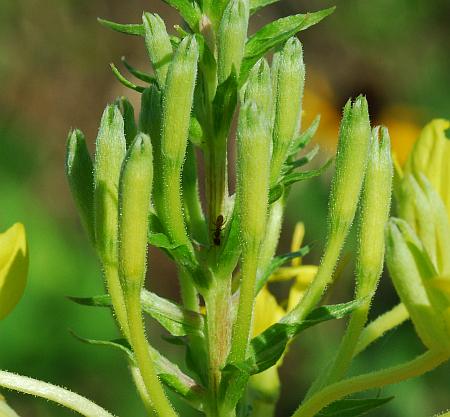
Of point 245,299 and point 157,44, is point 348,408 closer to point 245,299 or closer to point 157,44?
point 245,299

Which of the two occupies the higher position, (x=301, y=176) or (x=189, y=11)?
(x=189, y=11)

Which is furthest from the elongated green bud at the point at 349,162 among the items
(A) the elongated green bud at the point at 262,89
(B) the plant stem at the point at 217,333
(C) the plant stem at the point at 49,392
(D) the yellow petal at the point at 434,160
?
(C) the plant stem at the point at 49,392

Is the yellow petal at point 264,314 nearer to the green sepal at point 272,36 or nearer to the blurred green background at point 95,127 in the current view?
the green sepal at point 272,36

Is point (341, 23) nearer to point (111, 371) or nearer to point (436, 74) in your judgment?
point (436, 74)

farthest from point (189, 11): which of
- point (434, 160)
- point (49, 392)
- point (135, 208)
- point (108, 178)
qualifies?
point (49, 392)

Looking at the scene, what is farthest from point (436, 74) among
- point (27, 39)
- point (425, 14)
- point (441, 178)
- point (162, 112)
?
point (162, 112)

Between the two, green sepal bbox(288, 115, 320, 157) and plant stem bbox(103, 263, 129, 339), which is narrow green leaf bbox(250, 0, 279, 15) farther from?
plant stem bbox(103, 263, 129, 339)
